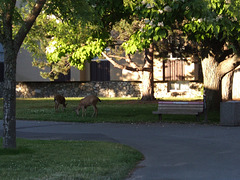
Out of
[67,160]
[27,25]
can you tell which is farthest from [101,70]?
[67,160]

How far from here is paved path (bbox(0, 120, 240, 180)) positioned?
8.27 meters

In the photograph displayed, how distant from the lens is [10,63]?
10.8 metres

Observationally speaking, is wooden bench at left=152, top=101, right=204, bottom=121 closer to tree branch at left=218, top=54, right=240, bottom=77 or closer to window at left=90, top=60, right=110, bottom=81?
tree branch at left=218, top=54, right=240, bottom=77

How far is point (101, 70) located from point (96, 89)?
5.94 ft

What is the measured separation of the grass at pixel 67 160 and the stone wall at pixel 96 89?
29.1 m

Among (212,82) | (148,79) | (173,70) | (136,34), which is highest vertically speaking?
(136,34)

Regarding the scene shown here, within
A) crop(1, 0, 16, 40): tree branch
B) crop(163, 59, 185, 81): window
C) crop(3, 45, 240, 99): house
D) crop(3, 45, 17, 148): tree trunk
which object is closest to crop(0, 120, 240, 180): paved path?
crop(3, 45, 17, 148): tree trunk

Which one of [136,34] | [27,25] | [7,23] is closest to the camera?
[7,23]

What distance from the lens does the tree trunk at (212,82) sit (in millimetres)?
20656

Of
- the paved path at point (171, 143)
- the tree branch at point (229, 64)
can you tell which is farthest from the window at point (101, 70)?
the paved path at point (171, 143)

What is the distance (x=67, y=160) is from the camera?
9.40 meters

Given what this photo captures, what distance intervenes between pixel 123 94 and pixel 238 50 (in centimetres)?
2376

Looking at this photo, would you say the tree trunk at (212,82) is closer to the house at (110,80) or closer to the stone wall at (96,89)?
the house at (110,80)

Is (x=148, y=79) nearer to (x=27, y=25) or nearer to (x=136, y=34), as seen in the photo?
(x=136, y=34)
